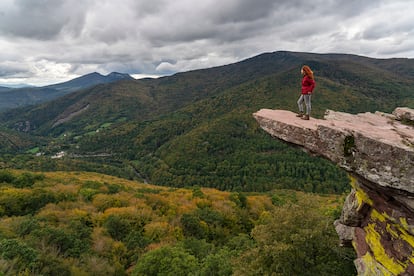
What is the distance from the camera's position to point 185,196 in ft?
138

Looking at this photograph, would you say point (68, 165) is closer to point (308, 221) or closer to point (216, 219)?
point (216, 219)

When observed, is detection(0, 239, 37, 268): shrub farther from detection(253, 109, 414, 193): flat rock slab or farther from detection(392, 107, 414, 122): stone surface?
detection(392, 107, 414, 122): stone surface

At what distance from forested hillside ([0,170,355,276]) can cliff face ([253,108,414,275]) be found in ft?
10.8

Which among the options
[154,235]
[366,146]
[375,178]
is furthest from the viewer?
[154,235]

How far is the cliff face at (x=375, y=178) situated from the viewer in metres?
8.19

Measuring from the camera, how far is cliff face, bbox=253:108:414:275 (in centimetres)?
819

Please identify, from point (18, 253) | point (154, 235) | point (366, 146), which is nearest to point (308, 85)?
point (366, 146)

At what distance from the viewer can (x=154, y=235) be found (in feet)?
85.5

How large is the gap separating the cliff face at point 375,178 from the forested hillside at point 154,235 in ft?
10.8

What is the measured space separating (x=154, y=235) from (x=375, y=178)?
2366cm

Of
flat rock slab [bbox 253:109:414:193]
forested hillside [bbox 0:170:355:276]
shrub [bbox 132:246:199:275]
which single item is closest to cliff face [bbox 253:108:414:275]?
flat rock slab [bbox 253:109:414:193]

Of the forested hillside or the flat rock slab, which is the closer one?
the flat rock slab

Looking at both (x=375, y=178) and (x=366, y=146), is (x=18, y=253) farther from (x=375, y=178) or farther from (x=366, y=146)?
(x=366, y=146)

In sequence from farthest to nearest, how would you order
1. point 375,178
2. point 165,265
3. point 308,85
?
point 165,265 < point 308,85 < point 375,178
